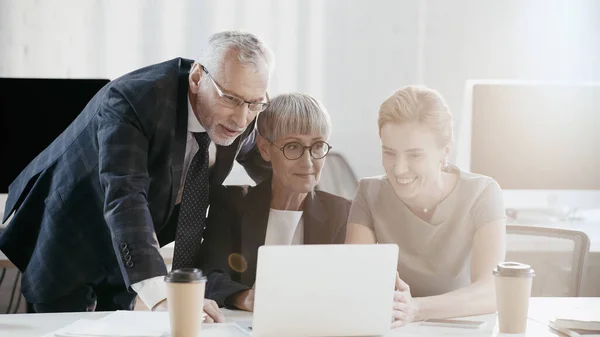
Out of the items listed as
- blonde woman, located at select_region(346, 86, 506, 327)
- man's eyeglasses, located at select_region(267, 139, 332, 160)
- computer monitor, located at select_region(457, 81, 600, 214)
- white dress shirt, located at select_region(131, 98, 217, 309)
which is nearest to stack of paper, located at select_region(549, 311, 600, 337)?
blonde woman, located at select_region(346, 86, 506, 327)

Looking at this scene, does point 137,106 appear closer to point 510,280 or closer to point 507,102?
point 510,280

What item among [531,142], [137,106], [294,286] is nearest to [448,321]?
[294,286]

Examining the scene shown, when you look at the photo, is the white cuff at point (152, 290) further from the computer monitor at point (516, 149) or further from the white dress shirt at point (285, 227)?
the computer monitor at point (516, 149)

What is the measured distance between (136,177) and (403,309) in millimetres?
627

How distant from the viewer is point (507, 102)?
2.76 metres

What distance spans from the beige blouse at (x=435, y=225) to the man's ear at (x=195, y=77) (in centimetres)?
51

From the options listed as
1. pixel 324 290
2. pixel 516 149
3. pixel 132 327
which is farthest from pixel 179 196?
pixel 516 149

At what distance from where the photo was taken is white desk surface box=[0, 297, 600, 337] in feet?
4.57

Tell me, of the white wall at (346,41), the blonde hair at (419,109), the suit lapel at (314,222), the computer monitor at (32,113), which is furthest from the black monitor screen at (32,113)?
the blonde hair at (419,109)

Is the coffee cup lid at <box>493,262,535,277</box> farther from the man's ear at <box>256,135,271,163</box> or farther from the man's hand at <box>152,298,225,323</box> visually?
the man's ear at <box>256,135,271,163</box>

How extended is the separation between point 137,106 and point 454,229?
851 mm

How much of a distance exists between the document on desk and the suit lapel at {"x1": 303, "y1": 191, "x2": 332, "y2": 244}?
0.66 metres

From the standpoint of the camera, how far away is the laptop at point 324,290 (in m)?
1.26

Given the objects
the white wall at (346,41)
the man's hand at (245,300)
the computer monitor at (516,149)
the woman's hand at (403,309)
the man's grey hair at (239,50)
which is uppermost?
the white wall at (346,41)
